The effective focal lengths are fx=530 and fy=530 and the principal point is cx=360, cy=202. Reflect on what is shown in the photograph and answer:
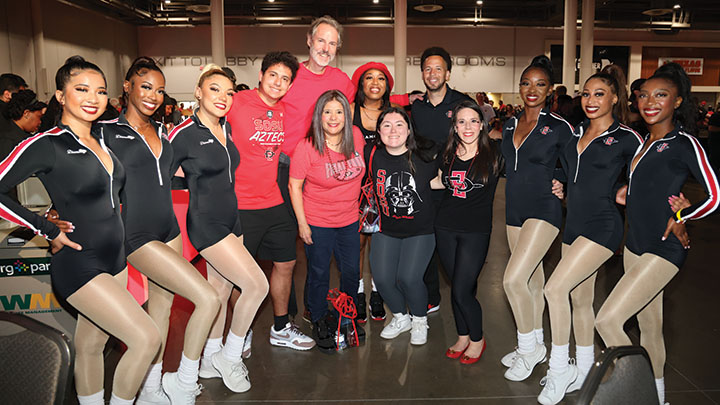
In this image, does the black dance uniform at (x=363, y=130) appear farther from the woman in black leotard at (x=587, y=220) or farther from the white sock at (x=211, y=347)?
the white sock at (x=211, y=347)

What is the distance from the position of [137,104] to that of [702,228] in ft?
24.3

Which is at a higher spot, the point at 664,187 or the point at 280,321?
the point at 664,187

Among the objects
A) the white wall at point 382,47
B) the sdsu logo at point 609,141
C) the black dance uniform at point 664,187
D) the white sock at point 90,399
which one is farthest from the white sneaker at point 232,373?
the white wall at point 382,47

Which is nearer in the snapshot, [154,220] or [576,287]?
[154,220]

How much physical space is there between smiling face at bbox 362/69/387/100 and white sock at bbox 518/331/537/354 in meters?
1.85

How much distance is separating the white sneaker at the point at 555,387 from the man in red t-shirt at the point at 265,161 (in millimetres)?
1653

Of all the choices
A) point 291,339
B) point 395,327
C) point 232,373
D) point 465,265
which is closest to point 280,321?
point 291,339

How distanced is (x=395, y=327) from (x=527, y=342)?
0.96 metres

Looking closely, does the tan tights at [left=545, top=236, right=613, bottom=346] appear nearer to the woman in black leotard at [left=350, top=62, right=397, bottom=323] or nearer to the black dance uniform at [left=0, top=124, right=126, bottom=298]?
the woman in black leotard at [left=350, top=62, right=397, bottom=323]

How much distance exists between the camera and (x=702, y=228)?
720cm

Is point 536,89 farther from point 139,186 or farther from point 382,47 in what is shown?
point 382,47

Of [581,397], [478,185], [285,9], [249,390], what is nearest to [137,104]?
[249,390]

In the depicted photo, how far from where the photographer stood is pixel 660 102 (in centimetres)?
246

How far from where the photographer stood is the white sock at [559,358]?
2.75 metres
